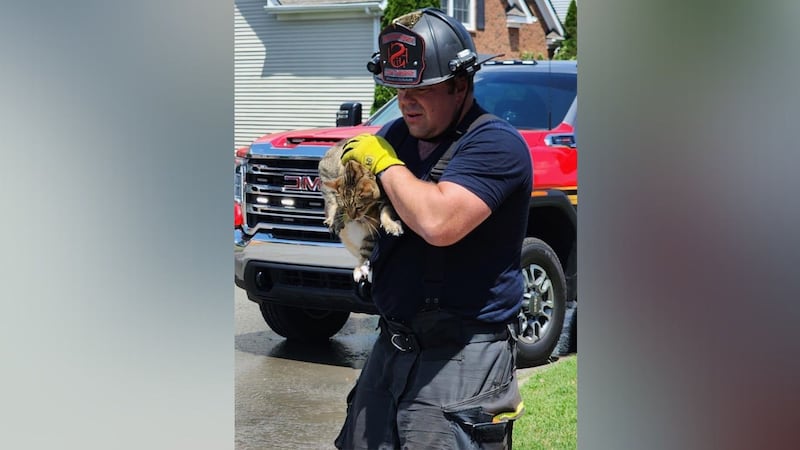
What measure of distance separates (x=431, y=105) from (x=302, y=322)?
4864mm

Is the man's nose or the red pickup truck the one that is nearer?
the man's nose

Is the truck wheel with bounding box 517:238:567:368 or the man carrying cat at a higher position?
the man carrying cat

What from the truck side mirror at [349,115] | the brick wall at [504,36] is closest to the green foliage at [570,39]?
the brick wall at [504,36]

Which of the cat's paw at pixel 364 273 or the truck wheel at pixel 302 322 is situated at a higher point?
the cat's paw at pixel 364 273

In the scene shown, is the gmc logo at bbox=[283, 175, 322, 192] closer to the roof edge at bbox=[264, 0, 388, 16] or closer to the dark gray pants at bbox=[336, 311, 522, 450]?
the dark gray pants at bbox=[336, 311, 522, 450]

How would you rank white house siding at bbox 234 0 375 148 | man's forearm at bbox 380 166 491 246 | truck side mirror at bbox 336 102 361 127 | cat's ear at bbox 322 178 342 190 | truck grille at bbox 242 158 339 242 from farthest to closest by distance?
white house siding at bbox 234 0 375 148, truck side mirror at bbox 336 102 361 127, truck grille at bbox 242 158 339 242, cat's ear at bbox 322 178 342 190, man's forearm at bbox 380 166 491 246

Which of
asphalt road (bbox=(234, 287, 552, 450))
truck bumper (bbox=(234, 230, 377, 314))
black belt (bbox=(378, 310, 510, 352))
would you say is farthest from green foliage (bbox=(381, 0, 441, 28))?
black belt (bbox=(378, 310, 510, 352))

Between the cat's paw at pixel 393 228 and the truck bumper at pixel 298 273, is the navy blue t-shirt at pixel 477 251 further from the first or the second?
the truck bumper at pixel 298 273

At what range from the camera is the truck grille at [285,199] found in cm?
675

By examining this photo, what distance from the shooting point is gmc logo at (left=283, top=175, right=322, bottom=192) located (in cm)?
679

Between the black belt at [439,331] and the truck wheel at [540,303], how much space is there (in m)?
3.58

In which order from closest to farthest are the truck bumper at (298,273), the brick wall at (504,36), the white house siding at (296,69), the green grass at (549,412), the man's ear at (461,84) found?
the man's ear at (461,84)
the green grass at (549,412)
the truck bumper at (298,273)
the white house siding at (296,69)
the brick wall at (504,36)

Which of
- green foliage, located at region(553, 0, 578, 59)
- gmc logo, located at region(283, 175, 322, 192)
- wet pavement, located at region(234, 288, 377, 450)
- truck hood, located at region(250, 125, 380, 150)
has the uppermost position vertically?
green foliage, located at region(553, 0, 578, 59)
